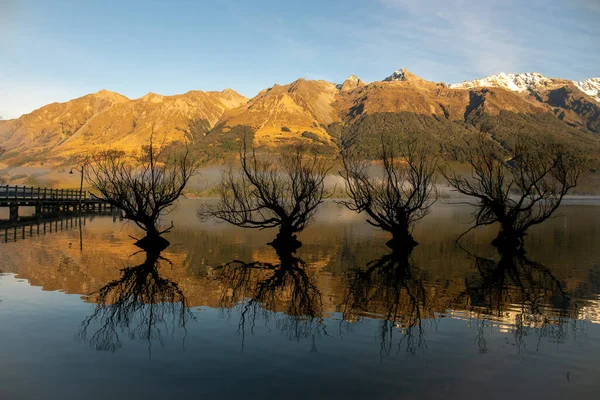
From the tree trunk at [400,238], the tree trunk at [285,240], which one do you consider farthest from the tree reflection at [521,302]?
the tree trunk at [285,240]

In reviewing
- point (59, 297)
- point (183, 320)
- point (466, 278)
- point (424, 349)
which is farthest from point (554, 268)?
point (59, 297)

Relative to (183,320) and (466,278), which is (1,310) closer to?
(183,320)

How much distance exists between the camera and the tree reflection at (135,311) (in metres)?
18.1

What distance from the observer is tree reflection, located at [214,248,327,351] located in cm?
1969

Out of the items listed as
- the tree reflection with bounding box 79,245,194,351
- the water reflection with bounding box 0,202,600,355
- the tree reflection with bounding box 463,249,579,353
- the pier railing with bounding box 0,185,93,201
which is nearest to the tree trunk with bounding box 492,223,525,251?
the water reflection with bounding box 0,202,600,355

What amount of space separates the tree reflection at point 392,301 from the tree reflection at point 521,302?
220 cm

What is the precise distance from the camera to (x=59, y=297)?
24562mm

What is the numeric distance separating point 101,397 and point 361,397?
6254 mm

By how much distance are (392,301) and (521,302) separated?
608cm

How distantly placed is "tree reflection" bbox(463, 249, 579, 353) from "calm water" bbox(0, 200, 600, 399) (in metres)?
0.09

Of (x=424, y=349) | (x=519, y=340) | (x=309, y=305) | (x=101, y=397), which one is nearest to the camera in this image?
(x=101, y=397)

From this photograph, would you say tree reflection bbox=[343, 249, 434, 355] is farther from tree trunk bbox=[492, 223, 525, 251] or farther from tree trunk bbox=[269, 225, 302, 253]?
tree trunk bbox=[492, 223, 525, 251]

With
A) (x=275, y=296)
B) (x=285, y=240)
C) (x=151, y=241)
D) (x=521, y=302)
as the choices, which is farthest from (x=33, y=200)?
(x=521, y=302)

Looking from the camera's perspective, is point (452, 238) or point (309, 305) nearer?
point (309, 305)
